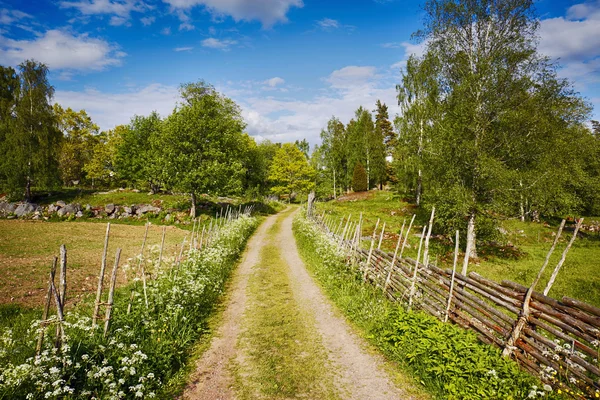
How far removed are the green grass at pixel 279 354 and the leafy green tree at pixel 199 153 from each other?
68.1 ft

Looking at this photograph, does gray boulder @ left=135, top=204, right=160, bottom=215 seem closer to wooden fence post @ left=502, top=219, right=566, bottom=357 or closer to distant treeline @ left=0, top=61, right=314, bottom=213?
distant treeline @ left=0, top=61, right=314, bottom=213

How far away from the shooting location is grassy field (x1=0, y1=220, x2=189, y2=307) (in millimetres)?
10758

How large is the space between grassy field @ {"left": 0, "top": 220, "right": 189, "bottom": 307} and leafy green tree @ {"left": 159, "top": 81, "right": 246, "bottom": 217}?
557 centimetres

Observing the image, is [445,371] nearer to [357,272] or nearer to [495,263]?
[357,272]

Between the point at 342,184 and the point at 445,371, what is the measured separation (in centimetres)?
5423

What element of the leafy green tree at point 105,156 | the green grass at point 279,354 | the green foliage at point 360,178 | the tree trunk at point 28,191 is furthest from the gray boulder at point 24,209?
the green foliage at point 360,178

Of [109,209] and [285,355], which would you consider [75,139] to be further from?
[285,355]

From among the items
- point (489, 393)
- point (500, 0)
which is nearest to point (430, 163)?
point (500, 0)

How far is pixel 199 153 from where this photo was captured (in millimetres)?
30500

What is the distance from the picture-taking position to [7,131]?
35.3 m

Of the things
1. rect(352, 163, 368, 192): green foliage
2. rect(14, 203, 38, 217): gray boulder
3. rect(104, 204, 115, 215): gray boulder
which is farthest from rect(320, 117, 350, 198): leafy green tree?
rect(14, 203, 38, 217): gray boulder

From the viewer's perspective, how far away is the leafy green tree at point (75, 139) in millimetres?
49344

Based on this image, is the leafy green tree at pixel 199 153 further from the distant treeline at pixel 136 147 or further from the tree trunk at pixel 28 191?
the tree trunk at pixel 28 191

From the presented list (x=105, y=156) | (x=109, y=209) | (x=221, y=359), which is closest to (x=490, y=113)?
(x=221, y=359)
